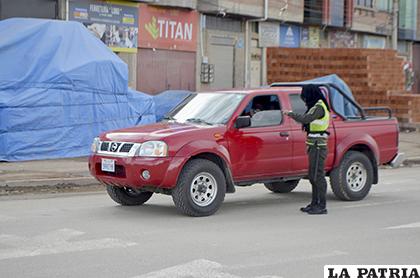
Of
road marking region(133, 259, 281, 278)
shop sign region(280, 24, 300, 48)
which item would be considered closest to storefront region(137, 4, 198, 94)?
shop sign region(280, 24, 300, 48)

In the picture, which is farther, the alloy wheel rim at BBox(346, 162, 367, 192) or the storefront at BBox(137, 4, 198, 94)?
the storefront at BBox(137, 4, 198, 94)

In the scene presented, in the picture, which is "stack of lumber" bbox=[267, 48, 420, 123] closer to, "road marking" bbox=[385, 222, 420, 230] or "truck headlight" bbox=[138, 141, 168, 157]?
"road marking" bbox=[385, 222, 420, 230]

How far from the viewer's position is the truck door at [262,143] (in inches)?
414

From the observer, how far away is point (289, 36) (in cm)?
3509

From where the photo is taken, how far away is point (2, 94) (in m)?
17.0

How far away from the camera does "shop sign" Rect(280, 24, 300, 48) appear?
113ft

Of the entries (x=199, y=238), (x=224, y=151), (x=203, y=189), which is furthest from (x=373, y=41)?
(x=199, y=238)

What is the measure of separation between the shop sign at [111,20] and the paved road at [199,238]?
44.0 feet

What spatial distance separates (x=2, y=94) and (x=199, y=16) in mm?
13916

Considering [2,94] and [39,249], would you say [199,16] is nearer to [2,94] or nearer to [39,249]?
[2,94]

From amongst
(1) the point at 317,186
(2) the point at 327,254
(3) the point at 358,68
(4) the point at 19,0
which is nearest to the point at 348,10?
(3) the point at 358,68

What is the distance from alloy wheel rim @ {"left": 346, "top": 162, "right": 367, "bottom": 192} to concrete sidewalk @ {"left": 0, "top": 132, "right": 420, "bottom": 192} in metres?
5.16

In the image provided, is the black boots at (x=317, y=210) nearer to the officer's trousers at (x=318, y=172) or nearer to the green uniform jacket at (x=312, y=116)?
the officer's trousers at (x=318, y=172)

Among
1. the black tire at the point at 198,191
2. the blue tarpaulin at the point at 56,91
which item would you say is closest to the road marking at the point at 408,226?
the black tire at the point at 198,191
